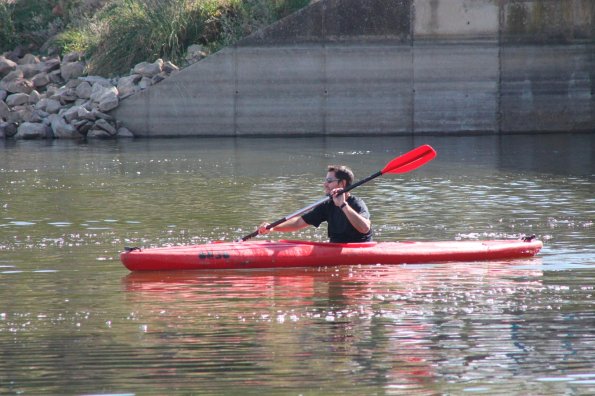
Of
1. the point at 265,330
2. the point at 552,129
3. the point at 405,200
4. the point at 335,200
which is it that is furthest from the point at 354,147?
the point at 265,330

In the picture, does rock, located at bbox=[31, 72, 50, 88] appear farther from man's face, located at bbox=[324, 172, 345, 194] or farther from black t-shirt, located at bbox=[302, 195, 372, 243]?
man's face, located at bbox=[324, 172, 345, 194]

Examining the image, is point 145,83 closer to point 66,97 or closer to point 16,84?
point 66,97

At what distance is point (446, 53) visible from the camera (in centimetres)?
2741

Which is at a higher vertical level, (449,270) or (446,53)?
(446,53)

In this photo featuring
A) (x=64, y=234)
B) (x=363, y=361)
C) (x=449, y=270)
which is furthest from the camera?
(x=64, y=234)

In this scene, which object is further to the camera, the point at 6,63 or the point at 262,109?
the point at 6,63

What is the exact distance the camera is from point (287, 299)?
9242 mm

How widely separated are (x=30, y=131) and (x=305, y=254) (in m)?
18.1

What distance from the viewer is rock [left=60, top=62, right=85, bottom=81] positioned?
29641 mm

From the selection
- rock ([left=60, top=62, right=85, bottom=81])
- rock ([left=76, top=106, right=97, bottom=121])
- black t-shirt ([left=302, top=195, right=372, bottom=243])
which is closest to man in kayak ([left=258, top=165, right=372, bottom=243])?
black t-shirt ([left=302, top=195, right=372, bottom=243])

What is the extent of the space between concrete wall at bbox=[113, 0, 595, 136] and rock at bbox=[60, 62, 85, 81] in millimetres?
2758

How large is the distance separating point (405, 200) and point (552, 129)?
41.3ft

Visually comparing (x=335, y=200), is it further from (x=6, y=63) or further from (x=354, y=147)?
(x=6, y=63)

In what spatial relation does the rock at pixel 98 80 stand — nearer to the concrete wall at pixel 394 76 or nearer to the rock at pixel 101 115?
the rock at pixel 101 115
